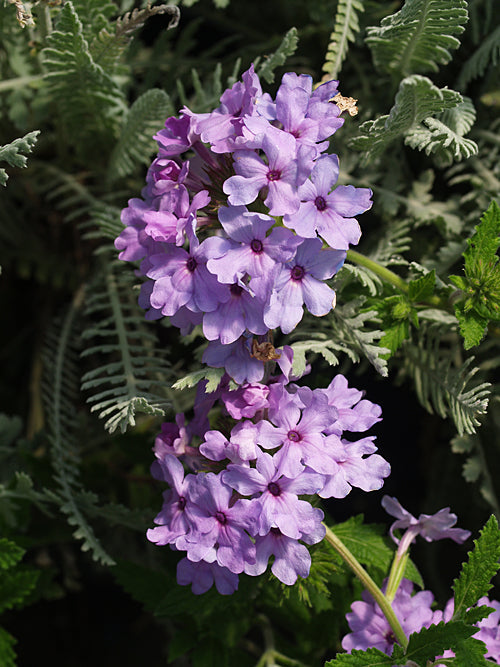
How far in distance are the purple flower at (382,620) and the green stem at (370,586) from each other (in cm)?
3

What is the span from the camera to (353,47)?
159 centimetres

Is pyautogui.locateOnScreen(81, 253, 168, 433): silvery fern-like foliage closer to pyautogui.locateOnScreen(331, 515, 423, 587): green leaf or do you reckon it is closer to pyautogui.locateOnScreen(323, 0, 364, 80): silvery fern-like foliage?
pyautogui.locateOnScreen(331, 515, 423, 587): green leaf

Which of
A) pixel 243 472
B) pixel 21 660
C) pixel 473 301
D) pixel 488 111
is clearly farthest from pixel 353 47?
pixel 21 660

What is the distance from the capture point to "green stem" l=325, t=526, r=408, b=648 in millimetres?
984

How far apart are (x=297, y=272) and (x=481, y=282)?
12.5 inches

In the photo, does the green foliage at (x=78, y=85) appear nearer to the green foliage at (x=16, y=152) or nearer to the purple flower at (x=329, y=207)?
the green foliage at (x=16, y=152)

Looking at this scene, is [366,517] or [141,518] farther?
[366,517]

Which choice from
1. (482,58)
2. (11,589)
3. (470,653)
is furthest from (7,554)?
(482,58)

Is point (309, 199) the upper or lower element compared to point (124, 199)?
upper

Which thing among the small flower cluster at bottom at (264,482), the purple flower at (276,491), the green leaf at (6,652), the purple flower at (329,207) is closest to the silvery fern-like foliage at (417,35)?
the purple flower at (329,207)

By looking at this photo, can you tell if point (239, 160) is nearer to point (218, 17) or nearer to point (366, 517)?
point (218, 17)

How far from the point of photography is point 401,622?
1044 millimetres

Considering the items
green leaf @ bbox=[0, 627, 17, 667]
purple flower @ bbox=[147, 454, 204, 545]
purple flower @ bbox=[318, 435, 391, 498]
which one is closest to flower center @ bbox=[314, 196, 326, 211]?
purple flower @ bbox=[318, 435, 391, 498]

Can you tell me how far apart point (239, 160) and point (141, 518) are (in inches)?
28.3
